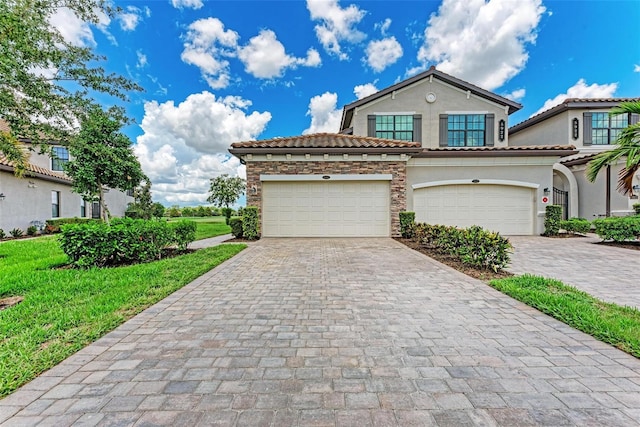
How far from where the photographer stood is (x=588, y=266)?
21.2 ft

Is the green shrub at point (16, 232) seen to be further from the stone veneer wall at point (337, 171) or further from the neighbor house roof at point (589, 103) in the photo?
the neighbor house roof at point (589, 103)

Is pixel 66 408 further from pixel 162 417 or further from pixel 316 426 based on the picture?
pixel 316 426

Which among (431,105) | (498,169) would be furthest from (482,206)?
(431,105)

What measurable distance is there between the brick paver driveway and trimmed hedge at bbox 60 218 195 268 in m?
3.48

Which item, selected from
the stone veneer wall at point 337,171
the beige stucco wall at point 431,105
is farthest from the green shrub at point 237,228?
the beige stucco wall at point 431,105

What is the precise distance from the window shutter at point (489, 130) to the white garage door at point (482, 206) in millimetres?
3814

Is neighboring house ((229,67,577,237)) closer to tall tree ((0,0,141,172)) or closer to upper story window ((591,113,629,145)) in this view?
tall tree ((0,0,141,172))

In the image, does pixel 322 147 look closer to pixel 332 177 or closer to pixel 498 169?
pixel 332 177

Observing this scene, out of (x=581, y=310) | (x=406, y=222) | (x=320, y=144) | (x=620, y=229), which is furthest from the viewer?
(x=320, y=144)

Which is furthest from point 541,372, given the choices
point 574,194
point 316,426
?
point 574,194

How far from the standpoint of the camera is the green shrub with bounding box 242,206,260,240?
37.2 ft

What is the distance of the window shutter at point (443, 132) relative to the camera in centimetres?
1488

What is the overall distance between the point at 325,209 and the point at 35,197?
51.4 ft

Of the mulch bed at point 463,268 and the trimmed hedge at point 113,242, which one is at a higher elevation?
the trimmed hedge at point 113,242
